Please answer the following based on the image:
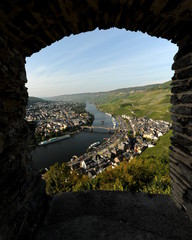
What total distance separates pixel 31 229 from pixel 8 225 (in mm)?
729

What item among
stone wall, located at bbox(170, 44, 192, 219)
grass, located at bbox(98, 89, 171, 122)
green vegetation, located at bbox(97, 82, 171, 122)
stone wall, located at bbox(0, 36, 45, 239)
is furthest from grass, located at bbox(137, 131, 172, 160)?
green vegetation, located at bbox(97, 82, 171, 122)

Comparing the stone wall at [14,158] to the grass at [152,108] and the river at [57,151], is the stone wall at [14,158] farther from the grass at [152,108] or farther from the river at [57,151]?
the grass at [152,108]

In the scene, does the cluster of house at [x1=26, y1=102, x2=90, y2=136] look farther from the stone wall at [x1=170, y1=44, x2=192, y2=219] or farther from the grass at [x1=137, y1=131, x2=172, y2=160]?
the stone wall at [x1=170, y1=44, x2=192, y2=219]

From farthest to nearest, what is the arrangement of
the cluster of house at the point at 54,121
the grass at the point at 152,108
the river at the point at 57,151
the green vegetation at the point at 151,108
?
1. the green vegetation at the point at 151,108
2. the grass at the point at 152,108
3. the cluster of house at the point at 54,121
4. the river at the point at 57,151

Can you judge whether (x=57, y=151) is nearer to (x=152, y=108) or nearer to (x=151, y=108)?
(x=152, y=108)

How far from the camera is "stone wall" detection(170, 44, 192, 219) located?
261 centimetres

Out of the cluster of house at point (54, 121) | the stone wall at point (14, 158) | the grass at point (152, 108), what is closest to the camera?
the stone wall at point (14, 158)

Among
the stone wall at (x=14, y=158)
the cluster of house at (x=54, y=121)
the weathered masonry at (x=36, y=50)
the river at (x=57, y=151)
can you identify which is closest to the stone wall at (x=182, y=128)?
the weathered masonry at (x=36, y=50)

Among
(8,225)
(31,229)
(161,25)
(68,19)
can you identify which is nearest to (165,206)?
(31,229)

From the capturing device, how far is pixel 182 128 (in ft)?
9.31

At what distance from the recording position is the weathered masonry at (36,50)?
1.99 m

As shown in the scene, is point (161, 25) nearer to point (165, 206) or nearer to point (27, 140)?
point (27, 140)

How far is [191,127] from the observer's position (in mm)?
2568

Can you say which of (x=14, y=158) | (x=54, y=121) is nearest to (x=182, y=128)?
(x=14, y=158)
